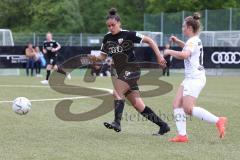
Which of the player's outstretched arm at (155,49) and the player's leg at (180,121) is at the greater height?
the player's outstretched arm at (155,49)

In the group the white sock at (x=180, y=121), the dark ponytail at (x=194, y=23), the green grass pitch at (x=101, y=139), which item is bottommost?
the green grass pitch at (x=101, y=139)

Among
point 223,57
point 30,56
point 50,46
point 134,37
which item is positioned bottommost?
point 223,57

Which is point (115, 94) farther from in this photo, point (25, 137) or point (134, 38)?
point (25, 137)

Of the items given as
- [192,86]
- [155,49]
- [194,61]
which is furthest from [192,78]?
[155,49]

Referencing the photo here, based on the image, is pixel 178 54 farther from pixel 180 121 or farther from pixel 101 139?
pixel 101 139

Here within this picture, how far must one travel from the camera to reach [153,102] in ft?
52.6

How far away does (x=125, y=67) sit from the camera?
10375 mm

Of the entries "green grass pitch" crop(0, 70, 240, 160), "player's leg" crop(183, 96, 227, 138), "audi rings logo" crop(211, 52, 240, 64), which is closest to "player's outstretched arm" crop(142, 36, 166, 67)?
"player's leg" crop(183, 96, 227, 138)

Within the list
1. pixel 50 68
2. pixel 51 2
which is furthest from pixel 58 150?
pixel 51 2

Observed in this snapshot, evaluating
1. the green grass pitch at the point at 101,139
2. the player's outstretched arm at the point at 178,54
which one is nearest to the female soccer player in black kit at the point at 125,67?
the green grass pitch at the point at 101,139

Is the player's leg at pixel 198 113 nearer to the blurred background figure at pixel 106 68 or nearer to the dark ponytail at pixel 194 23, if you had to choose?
the dark ponytail at pixel 194 23

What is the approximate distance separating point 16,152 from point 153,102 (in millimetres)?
8174

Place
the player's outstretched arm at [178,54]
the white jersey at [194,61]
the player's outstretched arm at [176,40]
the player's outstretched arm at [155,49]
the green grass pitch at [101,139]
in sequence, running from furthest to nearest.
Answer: the player's outstretched arm at [155,49]
the player's outstretched arm at [176,40]
the white jersey at [194,61]
the player's outstretched arm at [178,54]
the green grass pitch at [101,139]

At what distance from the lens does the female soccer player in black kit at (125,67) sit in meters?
10.2
